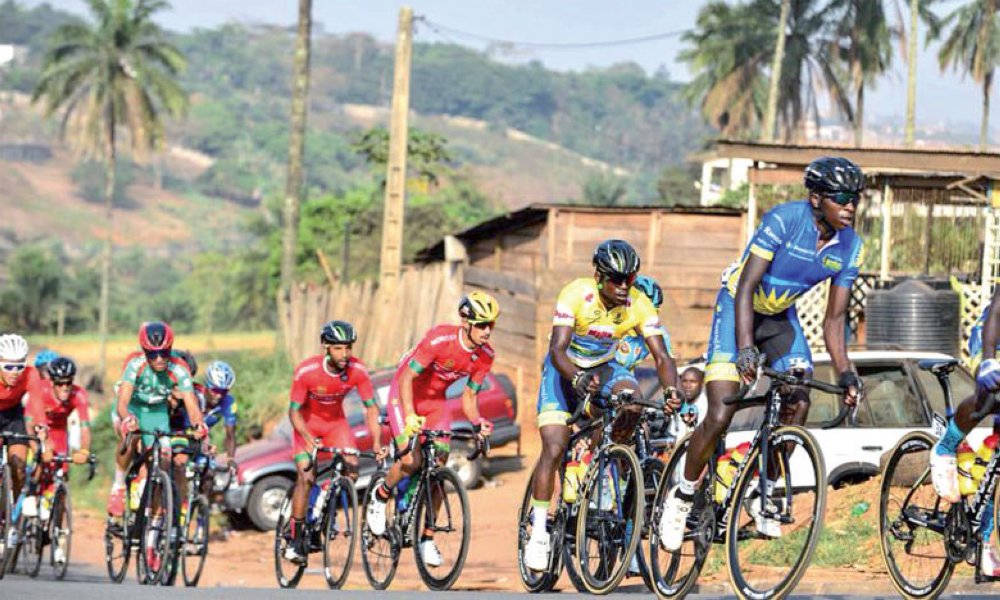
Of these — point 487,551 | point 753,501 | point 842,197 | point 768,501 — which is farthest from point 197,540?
point 842,197

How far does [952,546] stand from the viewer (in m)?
8.65

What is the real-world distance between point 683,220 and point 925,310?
5.69 meters

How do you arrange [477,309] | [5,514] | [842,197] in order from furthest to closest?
[5,514]
[477,309]
[842,197]

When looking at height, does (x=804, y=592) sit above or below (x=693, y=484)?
below

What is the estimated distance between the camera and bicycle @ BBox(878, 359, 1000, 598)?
8.59 metres

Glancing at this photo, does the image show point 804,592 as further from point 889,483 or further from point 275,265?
point 275,265

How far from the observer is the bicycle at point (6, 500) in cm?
1413

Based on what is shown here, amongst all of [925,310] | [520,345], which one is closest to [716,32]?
[520,345]

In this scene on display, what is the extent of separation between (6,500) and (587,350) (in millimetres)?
5892

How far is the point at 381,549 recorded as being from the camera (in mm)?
12641

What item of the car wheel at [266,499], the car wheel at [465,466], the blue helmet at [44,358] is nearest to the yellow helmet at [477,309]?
the blue helmet at [44,358]

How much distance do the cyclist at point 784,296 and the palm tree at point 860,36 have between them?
58.3m

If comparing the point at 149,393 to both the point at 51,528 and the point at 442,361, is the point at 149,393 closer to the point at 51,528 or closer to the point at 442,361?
the point at 51,528

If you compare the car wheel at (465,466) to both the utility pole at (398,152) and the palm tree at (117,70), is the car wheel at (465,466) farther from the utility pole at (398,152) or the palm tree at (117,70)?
the palm tree at (117,70)
